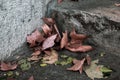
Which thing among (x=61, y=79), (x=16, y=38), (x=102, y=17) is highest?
(x=102, y=17)

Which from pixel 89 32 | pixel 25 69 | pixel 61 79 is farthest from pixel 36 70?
pixel 89 32

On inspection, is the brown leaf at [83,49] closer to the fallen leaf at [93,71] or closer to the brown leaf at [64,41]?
the brown leaf at [64,41]

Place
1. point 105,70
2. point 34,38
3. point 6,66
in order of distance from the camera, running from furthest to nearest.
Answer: point 34,38
point 6,66
point 105,70

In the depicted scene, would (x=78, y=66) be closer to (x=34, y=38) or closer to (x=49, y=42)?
(x=49, y=42)

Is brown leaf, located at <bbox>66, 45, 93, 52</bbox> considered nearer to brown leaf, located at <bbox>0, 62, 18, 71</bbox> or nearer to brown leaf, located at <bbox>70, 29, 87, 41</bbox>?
brown leaf, located at <bbox>70, 29, 87, 41</bbox>

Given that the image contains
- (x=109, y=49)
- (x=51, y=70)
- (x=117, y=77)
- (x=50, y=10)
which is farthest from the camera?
(x=50, y=10)

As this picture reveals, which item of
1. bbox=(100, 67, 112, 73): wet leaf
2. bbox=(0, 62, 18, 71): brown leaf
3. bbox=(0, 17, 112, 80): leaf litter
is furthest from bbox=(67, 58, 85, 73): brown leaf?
bbox=(0, 62, 18, 71): brown leaf

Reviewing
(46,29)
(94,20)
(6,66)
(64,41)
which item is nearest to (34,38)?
(46,29)

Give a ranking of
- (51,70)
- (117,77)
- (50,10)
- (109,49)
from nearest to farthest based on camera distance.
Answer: (117,77), (51,70), (109,49), (50,10)

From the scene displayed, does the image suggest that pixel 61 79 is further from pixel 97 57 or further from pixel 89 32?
pixel 89 32
